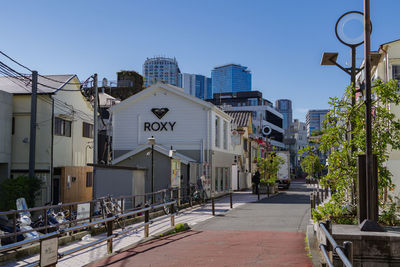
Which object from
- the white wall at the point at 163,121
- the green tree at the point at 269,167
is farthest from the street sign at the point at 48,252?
the green tree at the point at 269,167

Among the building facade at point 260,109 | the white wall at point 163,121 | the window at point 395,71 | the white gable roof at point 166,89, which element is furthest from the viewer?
the building facade at point 260,109

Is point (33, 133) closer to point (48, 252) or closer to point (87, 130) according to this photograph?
point (87, 130)

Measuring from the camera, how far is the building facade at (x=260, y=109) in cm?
9256

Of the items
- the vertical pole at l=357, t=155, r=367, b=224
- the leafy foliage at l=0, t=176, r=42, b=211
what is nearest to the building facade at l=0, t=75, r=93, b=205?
the leafy foliage at l=0, t=176, r=42, b=211

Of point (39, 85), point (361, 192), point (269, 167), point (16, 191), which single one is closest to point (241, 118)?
point (269, 167)

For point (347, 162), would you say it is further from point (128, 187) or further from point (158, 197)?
point (158, 197)

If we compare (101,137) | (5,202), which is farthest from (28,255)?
(101,137)

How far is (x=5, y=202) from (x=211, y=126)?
44.1ft

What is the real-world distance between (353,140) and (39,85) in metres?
22.3

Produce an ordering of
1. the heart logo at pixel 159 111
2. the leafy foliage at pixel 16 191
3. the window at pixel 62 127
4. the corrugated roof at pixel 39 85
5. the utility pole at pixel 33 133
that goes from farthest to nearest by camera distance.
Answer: the heart logo at pixel 159 111 → the window at pixel 62 127 → the corrugated roof at pixel 39 85 → the utility pole at pixel 33 133 → the leafy foliage at pixel 16 191

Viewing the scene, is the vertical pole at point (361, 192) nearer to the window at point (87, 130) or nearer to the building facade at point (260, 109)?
the window at point (87, 130)

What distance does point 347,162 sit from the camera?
32.1 feet

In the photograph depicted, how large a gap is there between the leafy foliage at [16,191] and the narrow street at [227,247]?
478 inches

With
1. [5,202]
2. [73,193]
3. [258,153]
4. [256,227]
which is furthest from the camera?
[258,153]
